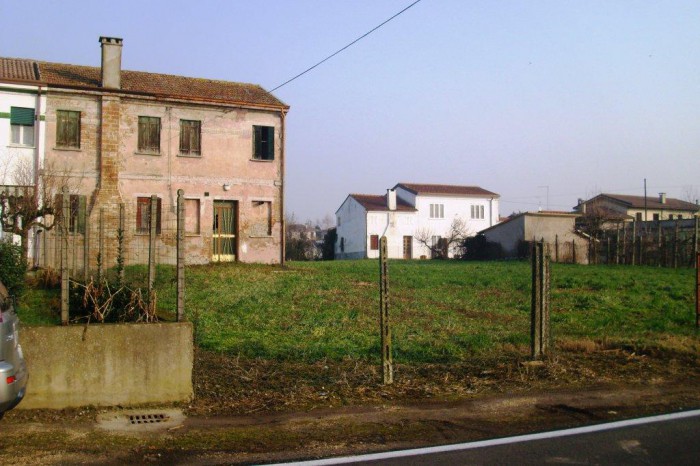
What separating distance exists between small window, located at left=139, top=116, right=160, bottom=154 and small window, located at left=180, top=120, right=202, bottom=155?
3.34ft

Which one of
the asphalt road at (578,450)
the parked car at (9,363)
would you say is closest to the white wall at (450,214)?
the asphalt road at (578,450)

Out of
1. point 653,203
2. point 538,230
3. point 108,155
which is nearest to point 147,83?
point 108,155

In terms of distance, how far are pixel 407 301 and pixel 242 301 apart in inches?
188

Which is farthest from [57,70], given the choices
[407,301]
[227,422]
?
[227,422]

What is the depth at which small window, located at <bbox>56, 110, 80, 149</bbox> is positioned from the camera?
26.5m

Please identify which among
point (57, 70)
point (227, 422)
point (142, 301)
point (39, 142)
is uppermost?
point (57, 70)

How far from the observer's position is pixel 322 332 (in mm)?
13062

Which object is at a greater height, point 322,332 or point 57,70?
point 57,70

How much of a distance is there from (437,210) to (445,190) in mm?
2311

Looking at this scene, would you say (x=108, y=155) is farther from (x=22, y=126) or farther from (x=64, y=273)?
(x=64, y=273)

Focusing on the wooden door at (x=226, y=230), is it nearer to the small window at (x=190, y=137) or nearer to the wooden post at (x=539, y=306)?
the small window at (x=190, y=137)

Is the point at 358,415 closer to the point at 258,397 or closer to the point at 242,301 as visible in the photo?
the point at 258,397

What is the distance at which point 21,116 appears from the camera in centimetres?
2617

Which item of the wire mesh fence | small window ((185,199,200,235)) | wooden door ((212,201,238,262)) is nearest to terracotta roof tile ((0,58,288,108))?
small window ((185,199,200,235))
